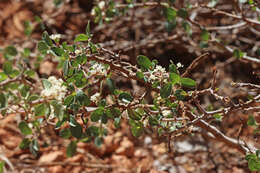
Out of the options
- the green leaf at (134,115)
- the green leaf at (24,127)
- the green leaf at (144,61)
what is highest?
the green leaf at (144,61)

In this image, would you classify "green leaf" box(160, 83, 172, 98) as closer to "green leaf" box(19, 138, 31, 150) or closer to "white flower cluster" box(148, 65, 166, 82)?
"white flower cluster" box(148, 65, 166, 82)

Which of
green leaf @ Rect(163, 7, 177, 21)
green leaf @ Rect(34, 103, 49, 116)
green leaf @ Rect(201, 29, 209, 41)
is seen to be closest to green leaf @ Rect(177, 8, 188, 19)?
green leaf @ Rect(163, 7, 177, 21)

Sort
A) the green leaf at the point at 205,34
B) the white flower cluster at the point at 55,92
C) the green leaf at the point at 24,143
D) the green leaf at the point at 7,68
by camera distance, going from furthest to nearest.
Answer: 1. the green leaf at the point at 205,34
2. the green leaf at the point at 24,143
3. the green leaf at the point at 7,68
4. the white flower cluster at the point at 55,92

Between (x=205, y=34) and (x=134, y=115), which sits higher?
(x=205, y=34)

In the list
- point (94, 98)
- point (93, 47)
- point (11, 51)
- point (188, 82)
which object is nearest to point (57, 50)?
point (93, 47)

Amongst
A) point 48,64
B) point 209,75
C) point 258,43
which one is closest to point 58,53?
point 48,64

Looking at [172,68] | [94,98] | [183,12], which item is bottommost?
[94,98]

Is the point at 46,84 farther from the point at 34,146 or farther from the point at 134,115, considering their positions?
the point at 34,146

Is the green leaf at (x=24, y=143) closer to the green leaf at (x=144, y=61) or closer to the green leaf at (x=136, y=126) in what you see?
the green leaf at (x=136, y=126)

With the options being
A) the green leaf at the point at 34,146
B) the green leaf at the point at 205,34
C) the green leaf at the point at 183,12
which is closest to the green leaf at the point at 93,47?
the green leaf at the point at 34,146

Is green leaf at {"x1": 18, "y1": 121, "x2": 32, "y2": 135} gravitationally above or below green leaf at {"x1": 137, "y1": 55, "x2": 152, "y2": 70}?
below

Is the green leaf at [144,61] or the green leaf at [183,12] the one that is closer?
the green leaf at [144,61]

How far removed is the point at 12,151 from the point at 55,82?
1117mm

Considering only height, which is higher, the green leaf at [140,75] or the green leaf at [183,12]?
the green leaf at [183,12]
